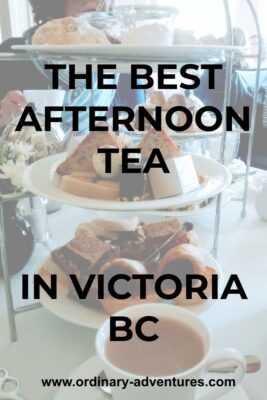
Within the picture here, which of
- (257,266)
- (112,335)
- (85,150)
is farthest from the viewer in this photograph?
(257,266)

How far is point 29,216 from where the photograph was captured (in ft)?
2.38

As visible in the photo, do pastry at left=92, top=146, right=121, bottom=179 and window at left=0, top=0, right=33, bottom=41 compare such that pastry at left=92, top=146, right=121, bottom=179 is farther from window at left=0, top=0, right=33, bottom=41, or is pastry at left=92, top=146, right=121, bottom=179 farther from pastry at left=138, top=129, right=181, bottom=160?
window at left=0, top=0, right=33, bottom=41

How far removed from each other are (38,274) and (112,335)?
0.20 m

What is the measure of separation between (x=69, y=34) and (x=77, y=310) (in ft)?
1.12

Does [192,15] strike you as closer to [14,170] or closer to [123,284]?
[14,170]

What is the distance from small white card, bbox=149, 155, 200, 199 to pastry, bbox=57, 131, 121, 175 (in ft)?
0.27

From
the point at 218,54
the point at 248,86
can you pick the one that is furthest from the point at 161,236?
the point at 248,86

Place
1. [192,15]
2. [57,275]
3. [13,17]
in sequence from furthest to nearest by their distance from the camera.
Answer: [192,15] < [13,17] < [57,275]

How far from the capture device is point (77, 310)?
0.53 m

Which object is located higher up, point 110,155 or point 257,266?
point 110,155

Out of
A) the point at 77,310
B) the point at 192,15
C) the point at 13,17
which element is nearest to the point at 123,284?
the point at 77,310

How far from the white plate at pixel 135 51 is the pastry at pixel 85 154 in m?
0.10

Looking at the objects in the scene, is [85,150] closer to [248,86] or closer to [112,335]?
[112,335]

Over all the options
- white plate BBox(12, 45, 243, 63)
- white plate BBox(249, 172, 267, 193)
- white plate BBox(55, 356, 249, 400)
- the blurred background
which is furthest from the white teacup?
the blurred background
